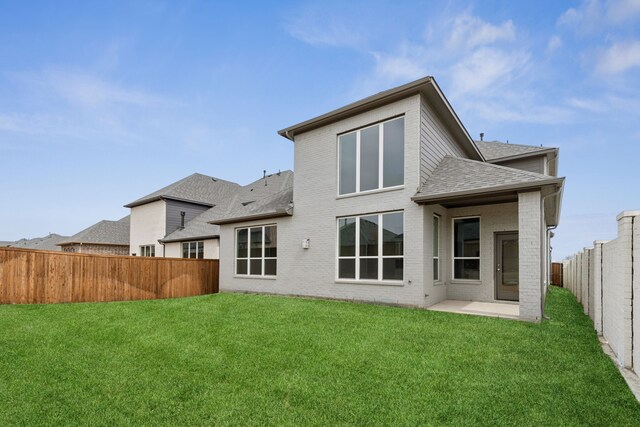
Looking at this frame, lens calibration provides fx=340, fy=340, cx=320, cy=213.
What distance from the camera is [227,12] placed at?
39.3ft

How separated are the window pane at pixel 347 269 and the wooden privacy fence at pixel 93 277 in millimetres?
7744

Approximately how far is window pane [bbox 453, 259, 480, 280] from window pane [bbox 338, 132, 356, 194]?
417 cm

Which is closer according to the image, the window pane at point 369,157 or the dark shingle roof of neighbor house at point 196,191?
the window pane at point 369,157

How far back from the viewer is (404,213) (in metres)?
9.69

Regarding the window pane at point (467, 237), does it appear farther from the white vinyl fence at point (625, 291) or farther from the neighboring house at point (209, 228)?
the neighboring house at point (209, 228)

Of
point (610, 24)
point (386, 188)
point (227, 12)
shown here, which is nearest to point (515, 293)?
point (386, 188)

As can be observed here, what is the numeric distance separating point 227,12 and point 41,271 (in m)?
10.6

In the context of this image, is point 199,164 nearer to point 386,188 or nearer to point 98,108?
point 98,108

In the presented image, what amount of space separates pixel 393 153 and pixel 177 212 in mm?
18706

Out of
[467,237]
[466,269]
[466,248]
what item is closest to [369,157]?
[467,237]

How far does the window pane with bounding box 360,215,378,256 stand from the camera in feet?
33.5

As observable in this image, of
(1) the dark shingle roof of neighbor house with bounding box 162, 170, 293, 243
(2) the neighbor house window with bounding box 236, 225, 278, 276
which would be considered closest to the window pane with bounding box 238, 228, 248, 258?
(2) the neighbor house window with bounding box 236, 225, 278, 276

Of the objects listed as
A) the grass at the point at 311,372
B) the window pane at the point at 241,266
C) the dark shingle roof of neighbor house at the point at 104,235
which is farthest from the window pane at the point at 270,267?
the dark shingle roof of neighbor house at the point at 104,235

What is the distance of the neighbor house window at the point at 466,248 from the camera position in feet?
35.3
